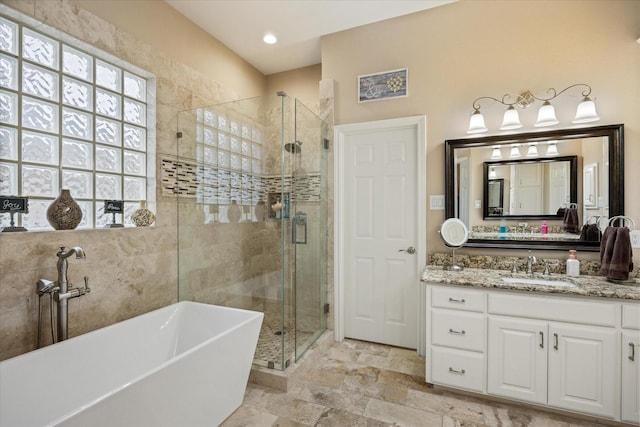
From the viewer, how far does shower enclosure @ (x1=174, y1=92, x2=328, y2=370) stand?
8.37 ft

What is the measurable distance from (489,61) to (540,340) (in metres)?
2.18

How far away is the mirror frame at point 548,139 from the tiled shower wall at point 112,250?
1.88m

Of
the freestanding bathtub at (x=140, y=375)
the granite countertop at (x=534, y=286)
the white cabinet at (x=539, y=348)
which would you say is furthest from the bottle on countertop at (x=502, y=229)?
the freestanding bathtub at (x=140, y=375)

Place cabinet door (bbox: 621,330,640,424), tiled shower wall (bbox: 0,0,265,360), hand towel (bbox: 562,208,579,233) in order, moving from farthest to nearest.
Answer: hand towel (bbox: 562,208,579,233) → cabinet door (bbox: 621,330,640,424) → tiled shower wall (bbox: 0,0,265,360)

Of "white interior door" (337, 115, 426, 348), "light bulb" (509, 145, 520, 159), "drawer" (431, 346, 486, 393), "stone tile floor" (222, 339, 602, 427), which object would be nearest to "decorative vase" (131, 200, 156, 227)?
"stone tile floor" (222, 339, 602, 427)

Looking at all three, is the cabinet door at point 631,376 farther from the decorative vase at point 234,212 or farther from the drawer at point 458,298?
the decorative vase at point 234,212

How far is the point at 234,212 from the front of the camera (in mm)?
2852

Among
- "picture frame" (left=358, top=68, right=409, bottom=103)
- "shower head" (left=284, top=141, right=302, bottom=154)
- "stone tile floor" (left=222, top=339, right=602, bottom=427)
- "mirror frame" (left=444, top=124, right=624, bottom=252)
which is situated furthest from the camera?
"picture frame" (left=358, top=68, right=409, bottom=103)

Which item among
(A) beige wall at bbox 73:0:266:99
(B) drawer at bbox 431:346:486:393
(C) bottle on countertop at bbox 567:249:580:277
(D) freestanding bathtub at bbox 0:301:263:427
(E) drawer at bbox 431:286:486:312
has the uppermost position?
(A) beige wall at bbox 73:0:266:99

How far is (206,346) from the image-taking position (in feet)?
5.41

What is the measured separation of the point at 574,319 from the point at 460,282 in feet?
2.20

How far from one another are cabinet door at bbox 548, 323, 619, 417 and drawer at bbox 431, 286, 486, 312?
1.39ft

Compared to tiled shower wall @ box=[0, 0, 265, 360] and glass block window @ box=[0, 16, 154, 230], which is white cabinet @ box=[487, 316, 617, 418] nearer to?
tiled shower wall @ box=[0, 0, 265, 360]

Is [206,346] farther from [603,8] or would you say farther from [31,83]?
[603,8]
